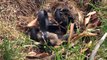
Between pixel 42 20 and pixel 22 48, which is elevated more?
pixel 42 20

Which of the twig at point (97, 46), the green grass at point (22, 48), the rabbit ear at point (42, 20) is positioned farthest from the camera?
the rabbit ear at point (42, 20)

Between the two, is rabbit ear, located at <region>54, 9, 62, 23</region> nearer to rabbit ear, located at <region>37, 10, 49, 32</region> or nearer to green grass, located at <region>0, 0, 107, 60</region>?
rabbit ear, located at <region>37, 10, 49, 32</region>

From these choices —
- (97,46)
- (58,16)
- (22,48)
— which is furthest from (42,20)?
(97,46)

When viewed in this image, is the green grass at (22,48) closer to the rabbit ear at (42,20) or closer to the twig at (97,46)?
the twig at (97,46)

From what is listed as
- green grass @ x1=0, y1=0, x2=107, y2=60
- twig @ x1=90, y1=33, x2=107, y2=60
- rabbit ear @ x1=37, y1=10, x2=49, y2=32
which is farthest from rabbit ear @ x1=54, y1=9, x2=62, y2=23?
twig @ x1=90, y1=33, x2=107, y2=60

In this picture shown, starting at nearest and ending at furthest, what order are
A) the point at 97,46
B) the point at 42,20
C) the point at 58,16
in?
the point at 97,46 → the point at 42,20 → the point at 58,16

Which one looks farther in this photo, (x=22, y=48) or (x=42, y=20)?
(x=42, y=20)

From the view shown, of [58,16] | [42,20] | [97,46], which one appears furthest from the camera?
[58,16]

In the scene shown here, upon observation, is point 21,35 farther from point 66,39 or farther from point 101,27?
point 101,27

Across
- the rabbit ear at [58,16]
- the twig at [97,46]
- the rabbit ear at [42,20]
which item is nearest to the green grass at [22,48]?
the twig at [97,46]

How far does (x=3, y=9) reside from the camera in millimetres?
4148

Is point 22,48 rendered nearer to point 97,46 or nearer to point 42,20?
point 42,20

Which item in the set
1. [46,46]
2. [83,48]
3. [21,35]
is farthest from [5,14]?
[83,48]

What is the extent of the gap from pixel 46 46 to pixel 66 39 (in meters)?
0.29
